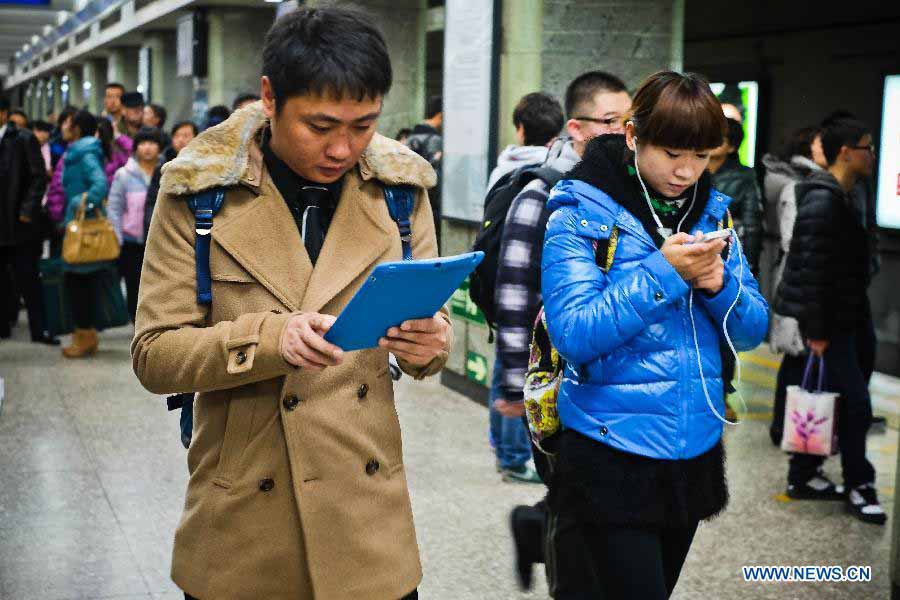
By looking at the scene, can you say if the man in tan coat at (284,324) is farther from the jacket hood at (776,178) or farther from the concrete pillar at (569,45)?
the jacket hood at (776,178)

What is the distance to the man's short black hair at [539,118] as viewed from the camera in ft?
19.7

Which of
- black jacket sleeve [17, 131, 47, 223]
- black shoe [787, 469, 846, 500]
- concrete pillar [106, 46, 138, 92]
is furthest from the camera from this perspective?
concrete pillar [106, 46, 138, 92]

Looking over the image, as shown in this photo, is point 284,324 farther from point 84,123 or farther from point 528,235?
point 84,123

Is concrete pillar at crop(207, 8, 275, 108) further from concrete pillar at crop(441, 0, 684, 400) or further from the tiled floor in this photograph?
concrete pillar at crop(441, 0, 684, 400)

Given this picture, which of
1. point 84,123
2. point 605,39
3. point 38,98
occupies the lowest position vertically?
point 84,123

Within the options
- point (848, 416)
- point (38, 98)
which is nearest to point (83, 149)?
point (848, 416)

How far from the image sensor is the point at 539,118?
600 cm

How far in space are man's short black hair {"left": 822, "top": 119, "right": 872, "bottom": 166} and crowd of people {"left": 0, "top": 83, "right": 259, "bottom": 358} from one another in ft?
16.4

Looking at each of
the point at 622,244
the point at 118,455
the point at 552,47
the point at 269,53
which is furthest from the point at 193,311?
the point at 552,47

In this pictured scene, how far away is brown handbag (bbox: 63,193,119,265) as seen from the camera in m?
9.59

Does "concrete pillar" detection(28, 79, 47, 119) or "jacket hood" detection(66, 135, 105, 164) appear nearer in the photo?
"jacket hood" detection(66, 135, 105, 164)

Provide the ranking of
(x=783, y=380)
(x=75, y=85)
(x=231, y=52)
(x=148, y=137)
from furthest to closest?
1. (x=75, y=85)
2. (x=231, y=52)
3. (x=148, y=137)
4. (x=783, y=380)

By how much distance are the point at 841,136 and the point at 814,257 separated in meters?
0.68

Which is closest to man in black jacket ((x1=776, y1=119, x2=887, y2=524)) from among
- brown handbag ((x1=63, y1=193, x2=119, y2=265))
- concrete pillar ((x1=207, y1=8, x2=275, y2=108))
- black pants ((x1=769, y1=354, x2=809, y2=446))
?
black pants ((x1=769, y1=354, x2=809, y2=446))
